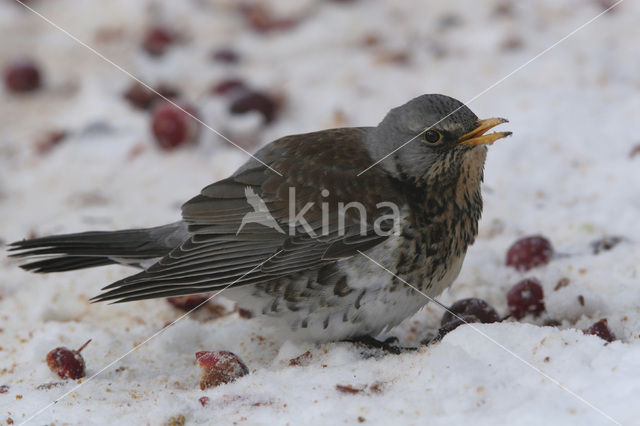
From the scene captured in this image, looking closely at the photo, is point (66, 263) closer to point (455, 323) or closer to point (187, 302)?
point (187, 302)

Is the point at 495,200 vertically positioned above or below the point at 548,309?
above

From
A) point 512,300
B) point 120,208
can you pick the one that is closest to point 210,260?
point 512,300

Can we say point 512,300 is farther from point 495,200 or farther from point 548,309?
point 495,200

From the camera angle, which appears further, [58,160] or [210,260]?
[58,160]

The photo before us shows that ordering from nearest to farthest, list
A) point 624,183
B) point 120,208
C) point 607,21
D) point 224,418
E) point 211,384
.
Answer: point 224,418 → point 211,384 → point 624,183 → point 120,208 → point 607,21

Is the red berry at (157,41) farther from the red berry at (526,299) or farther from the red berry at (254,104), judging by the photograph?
the red berry at (526,299)

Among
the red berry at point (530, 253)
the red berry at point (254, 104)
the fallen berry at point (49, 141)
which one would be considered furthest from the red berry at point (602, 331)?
the fallen berry at point (49, 141)

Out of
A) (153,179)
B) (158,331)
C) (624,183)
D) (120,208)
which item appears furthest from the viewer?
(153,179)
